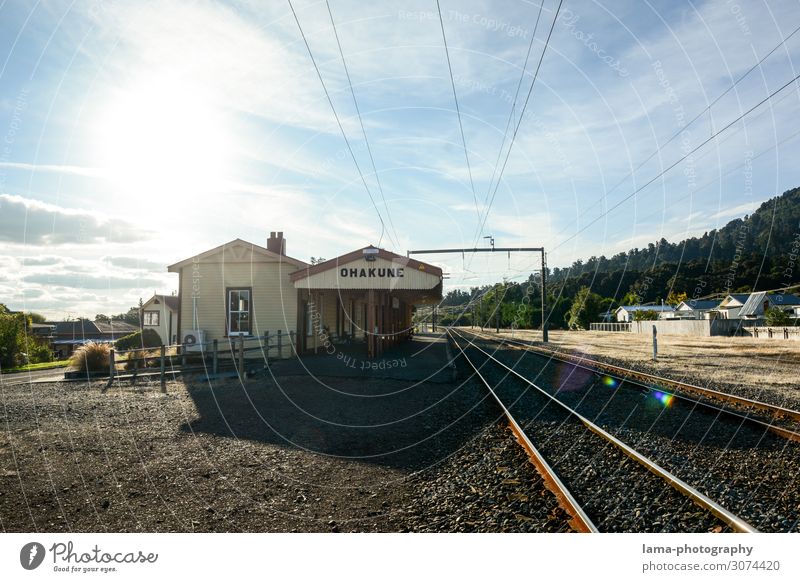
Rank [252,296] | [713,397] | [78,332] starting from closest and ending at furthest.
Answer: [713,397] → [252,296] → [78,332]

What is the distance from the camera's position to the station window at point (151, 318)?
32.0m

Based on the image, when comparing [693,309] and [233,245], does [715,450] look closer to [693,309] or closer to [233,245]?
[233,245]

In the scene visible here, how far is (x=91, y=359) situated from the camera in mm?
14867

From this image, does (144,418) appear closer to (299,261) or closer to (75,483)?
(75,483)

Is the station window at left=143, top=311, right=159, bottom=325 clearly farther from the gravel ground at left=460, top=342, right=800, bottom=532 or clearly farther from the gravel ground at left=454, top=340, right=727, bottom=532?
the gravel ground at left=454, top=340, right=727, bottom=532

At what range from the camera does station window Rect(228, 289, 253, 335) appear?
18.8 meters

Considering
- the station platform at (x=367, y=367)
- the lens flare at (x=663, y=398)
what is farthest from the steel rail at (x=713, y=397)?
the station platform at (x=367, y=367)

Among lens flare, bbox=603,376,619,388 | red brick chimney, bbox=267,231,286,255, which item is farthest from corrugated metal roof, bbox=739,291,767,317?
red brick chimney, bbox=267,231,286,255

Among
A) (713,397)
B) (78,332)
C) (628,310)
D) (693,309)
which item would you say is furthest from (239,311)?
(628,310)

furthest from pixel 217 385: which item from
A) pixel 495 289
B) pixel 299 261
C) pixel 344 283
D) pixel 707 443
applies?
pixel 495 289

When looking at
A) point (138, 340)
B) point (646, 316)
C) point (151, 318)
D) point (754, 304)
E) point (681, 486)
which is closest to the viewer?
point (681, 486)

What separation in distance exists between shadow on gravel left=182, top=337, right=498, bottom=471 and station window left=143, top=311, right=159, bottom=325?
21831 millimetres

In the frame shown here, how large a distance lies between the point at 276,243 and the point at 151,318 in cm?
1727

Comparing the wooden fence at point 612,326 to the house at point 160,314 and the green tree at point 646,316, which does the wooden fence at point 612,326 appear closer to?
the green tree at point 646,316
